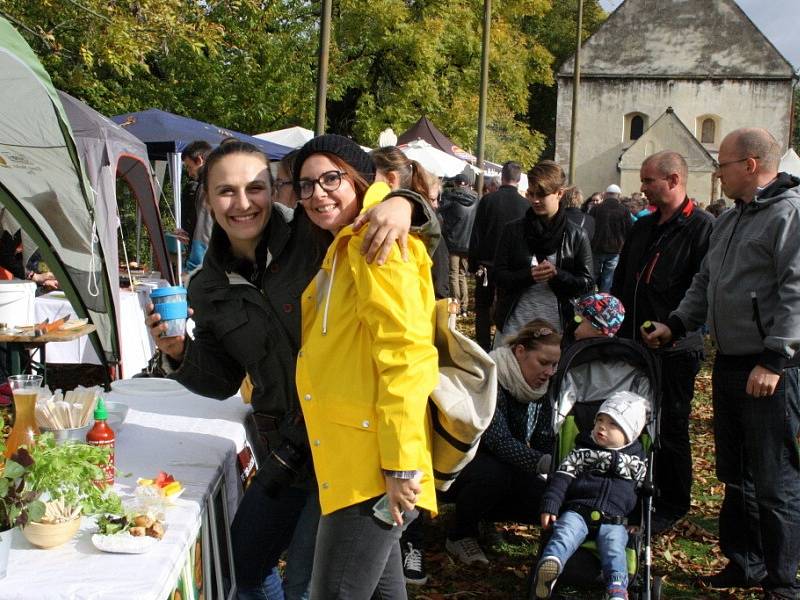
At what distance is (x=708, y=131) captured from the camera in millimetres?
41438

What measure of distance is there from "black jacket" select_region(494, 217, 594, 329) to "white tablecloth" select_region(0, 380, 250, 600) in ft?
8.09

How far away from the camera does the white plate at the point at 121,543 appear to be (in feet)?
6.56

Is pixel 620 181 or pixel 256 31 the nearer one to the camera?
pixel 256 31

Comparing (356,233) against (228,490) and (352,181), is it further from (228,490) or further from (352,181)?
(228,490)

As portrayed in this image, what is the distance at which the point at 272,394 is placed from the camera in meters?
2.49

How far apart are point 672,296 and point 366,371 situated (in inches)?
111

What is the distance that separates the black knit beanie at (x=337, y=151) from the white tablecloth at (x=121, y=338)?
5.08 metres

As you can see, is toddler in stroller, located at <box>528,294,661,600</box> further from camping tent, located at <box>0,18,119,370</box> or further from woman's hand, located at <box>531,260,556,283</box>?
camping tent, located at <box>0,18,119,370</box>

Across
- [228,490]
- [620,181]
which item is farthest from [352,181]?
[620,181]

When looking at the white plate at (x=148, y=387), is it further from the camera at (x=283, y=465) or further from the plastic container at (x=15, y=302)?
the plastic container at (x=15, y=302)

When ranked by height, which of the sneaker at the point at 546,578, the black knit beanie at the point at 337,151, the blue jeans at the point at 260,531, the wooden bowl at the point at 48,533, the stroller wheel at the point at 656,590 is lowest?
the stroller wheel at the point at 656,590

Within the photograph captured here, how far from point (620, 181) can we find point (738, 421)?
3771 centimetres

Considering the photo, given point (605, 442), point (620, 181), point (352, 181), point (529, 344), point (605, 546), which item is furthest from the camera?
point (620, 181)

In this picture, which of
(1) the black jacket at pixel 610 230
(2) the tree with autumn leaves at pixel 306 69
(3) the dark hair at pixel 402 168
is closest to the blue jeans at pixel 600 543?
(3) the dark hair at pixel 402 168
